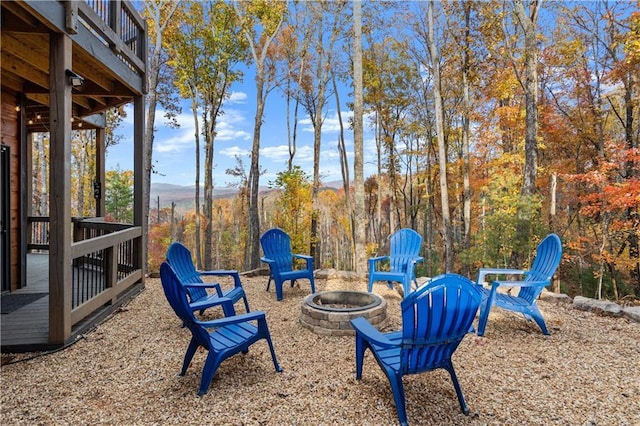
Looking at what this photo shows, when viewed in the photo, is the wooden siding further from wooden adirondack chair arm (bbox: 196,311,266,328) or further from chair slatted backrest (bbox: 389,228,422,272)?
chair slatted backrest (bbox: 389,228,422,272)

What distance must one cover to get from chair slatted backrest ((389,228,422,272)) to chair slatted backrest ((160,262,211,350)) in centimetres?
287

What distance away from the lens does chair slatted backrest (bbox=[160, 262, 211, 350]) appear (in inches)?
81.9

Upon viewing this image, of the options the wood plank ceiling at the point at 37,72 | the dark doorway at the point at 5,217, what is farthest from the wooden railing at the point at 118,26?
the dark doorway at the point at 5,217

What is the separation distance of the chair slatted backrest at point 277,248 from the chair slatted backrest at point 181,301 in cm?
223

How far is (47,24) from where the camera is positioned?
8.32 feet

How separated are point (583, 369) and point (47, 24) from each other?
4.76 m

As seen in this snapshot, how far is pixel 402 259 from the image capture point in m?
4.45

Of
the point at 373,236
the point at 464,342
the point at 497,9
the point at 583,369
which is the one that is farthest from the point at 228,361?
the point at 373,236

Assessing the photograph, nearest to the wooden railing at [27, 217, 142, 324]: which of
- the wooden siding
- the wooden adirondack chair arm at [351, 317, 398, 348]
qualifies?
the wooden siding

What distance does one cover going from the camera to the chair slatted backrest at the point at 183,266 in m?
3.25

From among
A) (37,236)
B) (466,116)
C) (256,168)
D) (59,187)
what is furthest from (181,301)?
(466,116)

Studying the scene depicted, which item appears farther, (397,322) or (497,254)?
(497,254)

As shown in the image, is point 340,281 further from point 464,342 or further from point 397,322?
point 464,342

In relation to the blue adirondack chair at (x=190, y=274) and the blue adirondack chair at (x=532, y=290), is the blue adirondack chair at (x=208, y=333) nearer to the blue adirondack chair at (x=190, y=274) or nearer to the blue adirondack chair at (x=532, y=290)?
the blue adirondack chair at (x=190, y=274)
